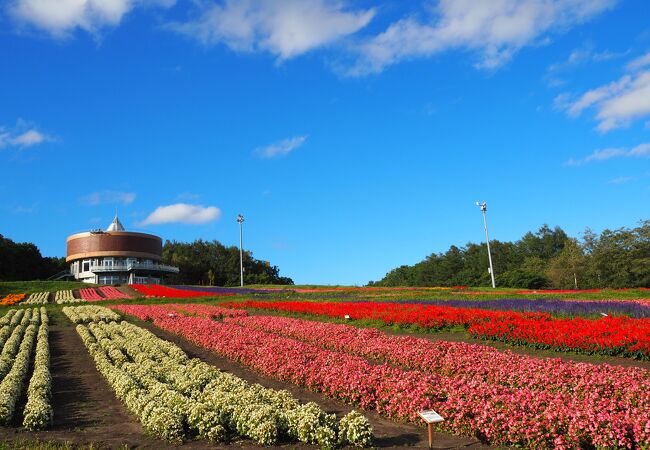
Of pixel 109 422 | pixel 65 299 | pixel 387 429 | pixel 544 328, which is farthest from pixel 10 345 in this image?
pixel 65 299

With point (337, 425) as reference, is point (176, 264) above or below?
above

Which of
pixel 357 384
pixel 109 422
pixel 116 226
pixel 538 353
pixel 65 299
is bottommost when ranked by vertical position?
pixel 109 422

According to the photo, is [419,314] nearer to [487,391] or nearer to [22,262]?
[487,391]

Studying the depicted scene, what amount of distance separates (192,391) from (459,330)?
31.9 ft

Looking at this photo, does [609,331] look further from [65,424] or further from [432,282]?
[432,282]

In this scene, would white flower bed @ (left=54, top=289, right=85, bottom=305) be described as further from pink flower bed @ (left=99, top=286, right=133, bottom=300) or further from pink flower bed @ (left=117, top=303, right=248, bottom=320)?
pink flower bed @ (left=117, top=303, right=248, bottom=320)

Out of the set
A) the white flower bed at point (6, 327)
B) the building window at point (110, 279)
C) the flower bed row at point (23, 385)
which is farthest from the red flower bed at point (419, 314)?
the building window at point (110, 279)

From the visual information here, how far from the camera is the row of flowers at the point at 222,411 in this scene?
7027mm

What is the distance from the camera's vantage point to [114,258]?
8206cm

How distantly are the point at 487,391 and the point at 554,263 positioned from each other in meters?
62.2

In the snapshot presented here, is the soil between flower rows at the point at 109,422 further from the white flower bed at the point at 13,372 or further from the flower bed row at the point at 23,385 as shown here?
the white flower bed at the point at 13,372

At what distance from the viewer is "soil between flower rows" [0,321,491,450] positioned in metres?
7.28

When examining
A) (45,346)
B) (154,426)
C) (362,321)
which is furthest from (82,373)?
(362,321)

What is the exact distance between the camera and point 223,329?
17.9m
